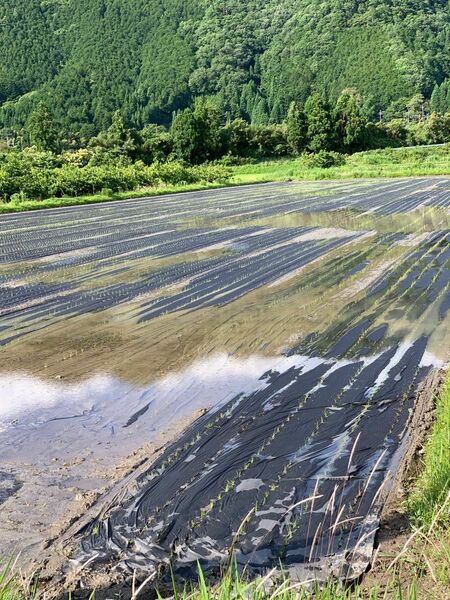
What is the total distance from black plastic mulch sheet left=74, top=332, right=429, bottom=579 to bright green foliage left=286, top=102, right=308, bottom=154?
180ft

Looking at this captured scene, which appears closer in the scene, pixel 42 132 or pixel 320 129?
pixel 42 132

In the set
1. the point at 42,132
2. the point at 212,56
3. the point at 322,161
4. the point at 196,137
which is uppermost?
the point at 212,56

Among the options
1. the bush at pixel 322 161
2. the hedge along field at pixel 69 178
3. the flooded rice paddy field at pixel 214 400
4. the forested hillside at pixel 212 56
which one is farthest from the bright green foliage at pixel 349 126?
the flooded rice paddy field at pixel 214 400

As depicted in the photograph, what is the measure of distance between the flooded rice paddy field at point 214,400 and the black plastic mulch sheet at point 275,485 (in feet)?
0.04

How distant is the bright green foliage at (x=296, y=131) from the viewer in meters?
58.0

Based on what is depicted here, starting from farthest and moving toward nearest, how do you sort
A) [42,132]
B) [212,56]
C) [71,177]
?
[212,56]
[42,132]
[71,177]

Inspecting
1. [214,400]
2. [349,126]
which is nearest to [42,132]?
[349,126]

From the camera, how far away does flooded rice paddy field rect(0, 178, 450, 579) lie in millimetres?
3266

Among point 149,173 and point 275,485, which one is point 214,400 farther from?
point 149,173

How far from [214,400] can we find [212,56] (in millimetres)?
131395

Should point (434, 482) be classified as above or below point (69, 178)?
below

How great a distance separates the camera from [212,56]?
418 ft

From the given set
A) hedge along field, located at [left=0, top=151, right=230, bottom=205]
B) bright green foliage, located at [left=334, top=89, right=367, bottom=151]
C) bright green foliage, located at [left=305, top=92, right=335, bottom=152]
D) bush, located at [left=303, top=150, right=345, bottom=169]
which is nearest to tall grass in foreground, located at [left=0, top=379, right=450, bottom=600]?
hedge along field, located at [left=0, top=151, right=230, bottom=205]

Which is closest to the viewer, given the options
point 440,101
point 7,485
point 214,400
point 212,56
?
point 7,485
